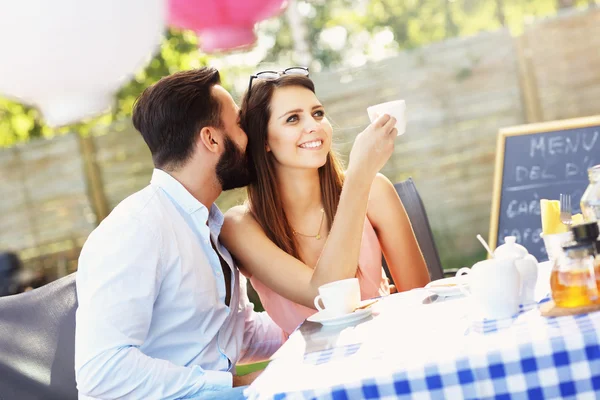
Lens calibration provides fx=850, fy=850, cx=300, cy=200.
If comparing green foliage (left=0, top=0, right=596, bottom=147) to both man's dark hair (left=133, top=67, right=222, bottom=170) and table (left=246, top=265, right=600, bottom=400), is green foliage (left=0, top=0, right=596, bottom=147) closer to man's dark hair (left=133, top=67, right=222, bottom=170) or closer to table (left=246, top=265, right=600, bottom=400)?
man's dark hair (left=133, top=67, right=222, bottom=170)

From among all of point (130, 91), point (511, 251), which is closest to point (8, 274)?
point (130, 91)

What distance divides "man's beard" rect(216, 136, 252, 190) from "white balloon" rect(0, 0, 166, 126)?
0.37m

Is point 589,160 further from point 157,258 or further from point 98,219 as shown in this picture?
point 98,219

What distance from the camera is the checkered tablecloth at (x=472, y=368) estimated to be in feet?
4.43

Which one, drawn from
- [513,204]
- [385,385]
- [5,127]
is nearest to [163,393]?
[385,385]

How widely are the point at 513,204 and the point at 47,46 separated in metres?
2.72

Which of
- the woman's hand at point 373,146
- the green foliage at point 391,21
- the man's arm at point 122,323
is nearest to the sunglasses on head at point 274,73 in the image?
the woman's hand at point 373,146

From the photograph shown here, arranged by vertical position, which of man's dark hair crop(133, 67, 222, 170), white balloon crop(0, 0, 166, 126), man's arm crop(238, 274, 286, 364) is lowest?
man's arm crop(238, 274, 286, 364)

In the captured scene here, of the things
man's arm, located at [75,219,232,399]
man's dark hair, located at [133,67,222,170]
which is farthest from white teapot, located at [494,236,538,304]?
man's dark hair, located at [133,67,222,170]

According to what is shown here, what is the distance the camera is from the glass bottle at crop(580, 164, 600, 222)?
1776 mm

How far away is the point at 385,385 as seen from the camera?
Answer: 1.41 meters

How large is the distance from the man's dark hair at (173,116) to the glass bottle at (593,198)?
107cm

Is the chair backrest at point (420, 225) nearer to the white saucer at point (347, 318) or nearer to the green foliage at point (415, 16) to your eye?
the white saucer at point (347, 318)

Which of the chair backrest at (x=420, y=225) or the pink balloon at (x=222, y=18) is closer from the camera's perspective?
the chair backrest at (x=420, y=225)
